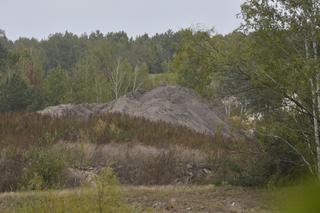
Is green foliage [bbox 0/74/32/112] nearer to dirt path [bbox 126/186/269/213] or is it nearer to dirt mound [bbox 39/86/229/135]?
dirt mound [bbox 39/86/229/135]

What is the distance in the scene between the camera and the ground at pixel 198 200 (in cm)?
1033

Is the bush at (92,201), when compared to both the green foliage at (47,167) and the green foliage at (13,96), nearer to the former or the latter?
the green foliage at (47,167)

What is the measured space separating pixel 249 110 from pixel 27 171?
6.04m

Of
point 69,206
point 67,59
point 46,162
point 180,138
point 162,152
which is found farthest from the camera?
point 67,59

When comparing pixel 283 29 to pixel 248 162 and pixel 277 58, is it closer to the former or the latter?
pixel 277 58

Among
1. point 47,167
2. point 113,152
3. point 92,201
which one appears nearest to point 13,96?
point 113,152

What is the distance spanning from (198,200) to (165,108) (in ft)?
69.8

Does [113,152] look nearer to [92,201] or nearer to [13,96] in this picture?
[92,201]

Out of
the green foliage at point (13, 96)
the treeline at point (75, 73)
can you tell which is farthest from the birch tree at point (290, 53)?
the green foliage at point (13, 96)

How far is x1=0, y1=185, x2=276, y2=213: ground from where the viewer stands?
33.9 ft

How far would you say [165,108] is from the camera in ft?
106

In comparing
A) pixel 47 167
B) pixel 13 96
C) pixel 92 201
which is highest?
pixel 13 96

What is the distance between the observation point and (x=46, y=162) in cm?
1441

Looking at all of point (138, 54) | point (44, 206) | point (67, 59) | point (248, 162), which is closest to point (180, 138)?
point (248, 162)
